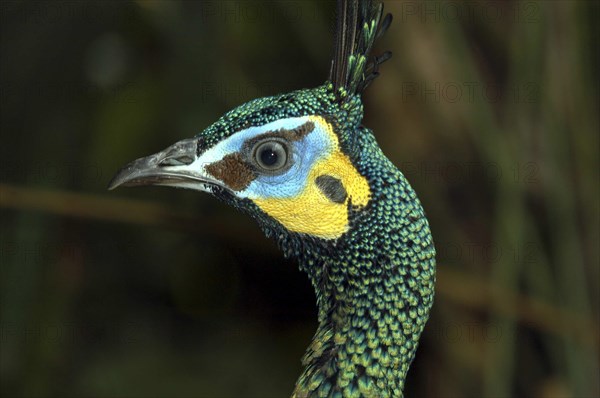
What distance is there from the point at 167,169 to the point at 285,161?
22cm

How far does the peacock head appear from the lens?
1.60 meters

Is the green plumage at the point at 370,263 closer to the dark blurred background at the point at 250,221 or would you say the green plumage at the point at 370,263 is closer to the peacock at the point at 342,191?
the peacock at the point at 342,191

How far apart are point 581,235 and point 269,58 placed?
1316 millimetres

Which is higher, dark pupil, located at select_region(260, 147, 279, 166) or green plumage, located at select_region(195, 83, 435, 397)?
dark pupil, located at select_region(260, 147, 279, 166)

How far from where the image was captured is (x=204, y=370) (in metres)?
3.56

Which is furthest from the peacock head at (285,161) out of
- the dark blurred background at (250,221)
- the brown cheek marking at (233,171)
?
the dark blurred background at (250,221)

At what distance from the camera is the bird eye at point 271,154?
1.60 meters

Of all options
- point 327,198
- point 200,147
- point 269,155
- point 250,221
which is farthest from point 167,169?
point 250,221

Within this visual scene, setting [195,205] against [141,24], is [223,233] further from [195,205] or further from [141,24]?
[141,24]

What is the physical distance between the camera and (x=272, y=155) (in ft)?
5.24

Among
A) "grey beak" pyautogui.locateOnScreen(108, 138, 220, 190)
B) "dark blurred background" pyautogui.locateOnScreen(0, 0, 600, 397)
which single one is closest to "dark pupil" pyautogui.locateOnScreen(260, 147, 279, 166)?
"grey beak" pyautogui.locateOnScreen(108, 138, 220, 190)

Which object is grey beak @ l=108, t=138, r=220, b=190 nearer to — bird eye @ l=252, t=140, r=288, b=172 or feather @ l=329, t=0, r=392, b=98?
bird eye @ l=252, t=140, r=288, b=172

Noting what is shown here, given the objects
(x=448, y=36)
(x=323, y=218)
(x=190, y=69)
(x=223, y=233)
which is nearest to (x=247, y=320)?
(x=223, y=233)

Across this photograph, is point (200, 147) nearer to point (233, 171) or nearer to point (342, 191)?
point (233, 171)
